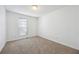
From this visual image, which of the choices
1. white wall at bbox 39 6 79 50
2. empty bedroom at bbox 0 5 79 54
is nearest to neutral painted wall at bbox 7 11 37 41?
empty bedroom at bbox 0 5 79 54

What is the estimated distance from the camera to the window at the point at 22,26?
138 centimetres

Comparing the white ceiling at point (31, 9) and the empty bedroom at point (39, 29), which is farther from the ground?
the white ceiling at point (31, 9)

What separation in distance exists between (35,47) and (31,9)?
0.64 metres

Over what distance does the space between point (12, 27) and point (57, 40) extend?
0.79m

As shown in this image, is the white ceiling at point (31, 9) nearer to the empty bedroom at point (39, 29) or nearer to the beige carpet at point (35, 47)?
the empty bedroom at point (39, 29)

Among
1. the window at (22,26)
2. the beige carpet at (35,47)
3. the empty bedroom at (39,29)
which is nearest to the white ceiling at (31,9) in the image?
the empty bedroom at (39,29)

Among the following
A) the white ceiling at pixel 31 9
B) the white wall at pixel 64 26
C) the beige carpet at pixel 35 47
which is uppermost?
the white ceiling at pixel 31 9

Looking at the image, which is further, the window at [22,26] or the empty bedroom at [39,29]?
the window at [22,26]

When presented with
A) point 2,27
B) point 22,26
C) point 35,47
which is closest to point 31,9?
point 22,26

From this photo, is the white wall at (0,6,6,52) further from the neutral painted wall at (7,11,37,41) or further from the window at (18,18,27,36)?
the window at (18,18,27,36)

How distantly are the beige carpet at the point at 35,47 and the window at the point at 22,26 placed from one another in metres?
0.13

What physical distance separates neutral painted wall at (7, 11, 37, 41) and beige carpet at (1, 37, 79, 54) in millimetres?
93

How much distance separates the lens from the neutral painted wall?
1.30m

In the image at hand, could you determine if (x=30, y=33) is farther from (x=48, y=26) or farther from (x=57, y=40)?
(x=57, y=40)
